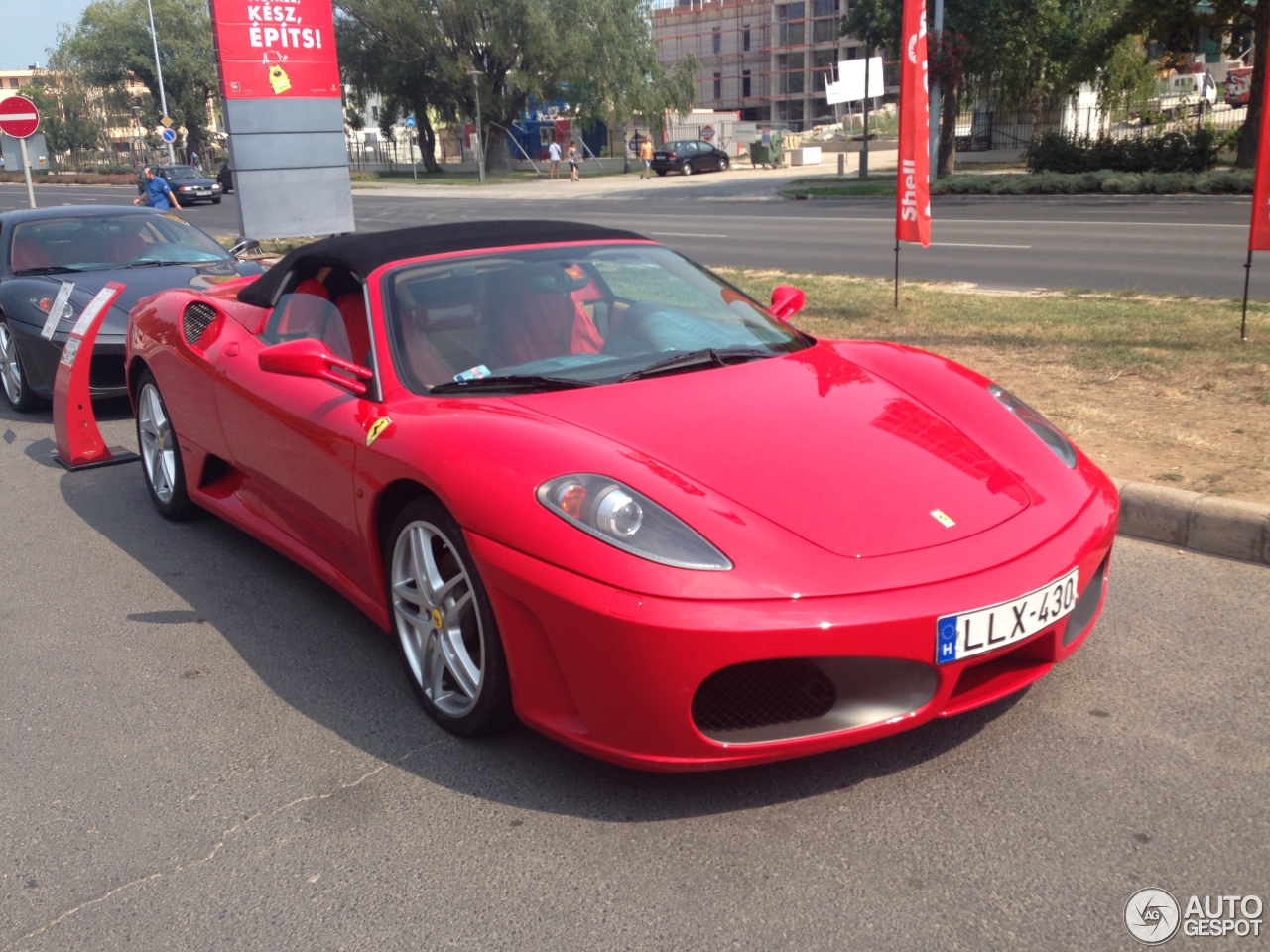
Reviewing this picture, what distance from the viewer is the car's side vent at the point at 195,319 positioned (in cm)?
505

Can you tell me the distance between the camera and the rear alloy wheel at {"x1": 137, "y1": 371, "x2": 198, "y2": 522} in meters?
5.42

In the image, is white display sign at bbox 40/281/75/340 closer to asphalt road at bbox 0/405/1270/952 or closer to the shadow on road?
the shadow on road

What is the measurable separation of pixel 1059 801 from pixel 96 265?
25.8 ft

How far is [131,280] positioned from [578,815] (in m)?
6.58

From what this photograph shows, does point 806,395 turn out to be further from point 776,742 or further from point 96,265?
point 96,265

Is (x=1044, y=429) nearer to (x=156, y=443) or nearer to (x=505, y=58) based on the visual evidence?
(x=156, y=443)

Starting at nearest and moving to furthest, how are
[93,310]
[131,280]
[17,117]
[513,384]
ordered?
[513,384] < [93,310] < [131,280] < [17,117]

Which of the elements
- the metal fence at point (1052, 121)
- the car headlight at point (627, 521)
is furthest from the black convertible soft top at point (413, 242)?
the metal fence at point (1052, 121)

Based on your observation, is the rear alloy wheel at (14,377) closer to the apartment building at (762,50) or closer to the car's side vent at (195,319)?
the car's side vent at (195,319)

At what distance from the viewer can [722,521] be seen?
288 cm

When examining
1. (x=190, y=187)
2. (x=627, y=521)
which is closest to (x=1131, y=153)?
(x=190, y=187)

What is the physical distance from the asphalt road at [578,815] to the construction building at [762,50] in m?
87.1

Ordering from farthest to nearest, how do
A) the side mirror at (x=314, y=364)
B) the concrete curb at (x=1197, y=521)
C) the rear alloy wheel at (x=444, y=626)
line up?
the concrete curb at (x=1197, y=521), the side mirror at (x=314, y=364), the rear alloy wheel at (x=444, y=626)

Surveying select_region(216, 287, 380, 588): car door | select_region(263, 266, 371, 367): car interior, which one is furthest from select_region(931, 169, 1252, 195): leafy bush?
select_region(216, 287, 380, 588): car door
